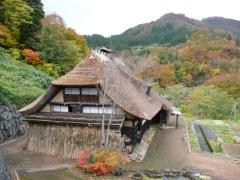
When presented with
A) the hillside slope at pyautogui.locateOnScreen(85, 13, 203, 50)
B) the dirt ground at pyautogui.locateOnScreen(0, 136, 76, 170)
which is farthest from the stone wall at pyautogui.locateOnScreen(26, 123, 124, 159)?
the hillside slope at pyautogui.locateOnScreen(85, 13, 203, 50)

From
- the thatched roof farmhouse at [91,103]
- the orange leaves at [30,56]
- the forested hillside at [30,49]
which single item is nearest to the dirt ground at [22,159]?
the thatched roof farmhouse at [91,103]

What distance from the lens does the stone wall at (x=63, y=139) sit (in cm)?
1895

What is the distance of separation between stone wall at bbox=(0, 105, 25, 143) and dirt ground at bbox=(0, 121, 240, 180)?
706 mm

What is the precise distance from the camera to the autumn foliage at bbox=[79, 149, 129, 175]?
1623 centimetres

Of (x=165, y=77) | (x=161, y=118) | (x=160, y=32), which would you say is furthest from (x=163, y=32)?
(x=161, y=118)

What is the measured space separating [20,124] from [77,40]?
95.4ft

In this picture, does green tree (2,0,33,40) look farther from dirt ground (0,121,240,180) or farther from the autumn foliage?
the autumn foliage

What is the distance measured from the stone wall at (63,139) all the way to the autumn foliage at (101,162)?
1.96m

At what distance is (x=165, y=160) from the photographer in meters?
20.2

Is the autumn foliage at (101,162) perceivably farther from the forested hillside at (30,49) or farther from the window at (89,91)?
the forested hillside at (30,49)

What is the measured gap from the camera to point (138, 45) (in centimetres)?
12825

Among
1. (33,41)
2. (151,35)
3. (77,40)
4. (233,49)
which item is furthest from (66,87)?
(151,35)

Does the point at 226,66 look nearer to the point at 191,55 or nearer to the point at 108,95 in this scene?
the point at 191,55

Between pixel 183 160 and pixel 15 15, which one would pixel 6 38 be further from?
pixel 183 160
